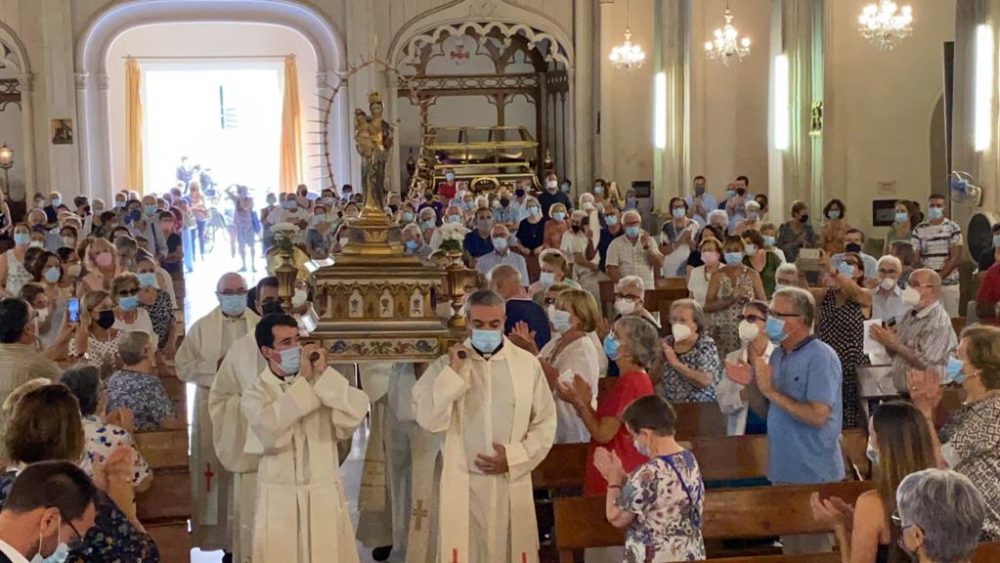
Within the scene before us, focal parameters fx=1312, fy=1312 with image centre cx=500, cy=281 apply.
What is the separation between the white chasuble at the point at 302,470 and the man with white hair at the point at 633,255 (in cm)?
805

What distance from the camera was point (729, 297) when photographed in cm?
1118

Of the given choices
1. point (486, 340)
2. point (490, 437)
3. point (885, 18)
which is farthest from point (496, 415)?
point (885, 18)

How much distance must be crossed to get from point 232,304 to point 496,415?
2.42 m

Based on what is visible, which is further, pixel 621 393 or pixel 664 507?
pixel 621 393

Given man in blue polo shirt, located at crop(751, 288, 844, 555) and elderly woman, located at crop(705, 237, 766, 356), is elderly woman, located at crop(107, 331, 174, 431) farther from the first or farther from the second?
elderly woman, located at crop(705, 237, 766, 356)

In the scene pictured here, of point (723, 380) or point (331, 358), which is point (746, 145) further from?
point (331, 358)

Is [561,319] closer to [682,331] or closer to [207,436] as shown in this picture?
[682,331]

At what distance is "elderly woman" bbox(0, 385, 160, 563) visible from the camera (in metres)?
4.64

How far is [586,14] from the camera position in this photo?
88.7ft

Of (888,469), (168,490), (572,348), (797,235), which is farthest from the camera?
(797,235)

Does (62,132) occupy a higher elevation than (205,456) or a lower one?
higher

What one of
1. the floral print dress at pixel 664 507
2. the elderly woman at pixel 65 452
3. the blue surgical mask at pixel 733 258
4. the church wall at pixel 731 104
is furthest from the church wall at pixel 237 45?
the floral print dress at pixel 664 507

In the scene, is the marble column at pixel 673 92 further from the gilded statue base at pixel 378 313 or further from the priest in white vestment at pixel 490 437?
the priest in white vestment at pixel 490 437

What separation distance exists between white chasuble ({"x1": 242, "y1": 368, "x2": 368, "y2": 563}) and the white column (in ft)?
71.1
